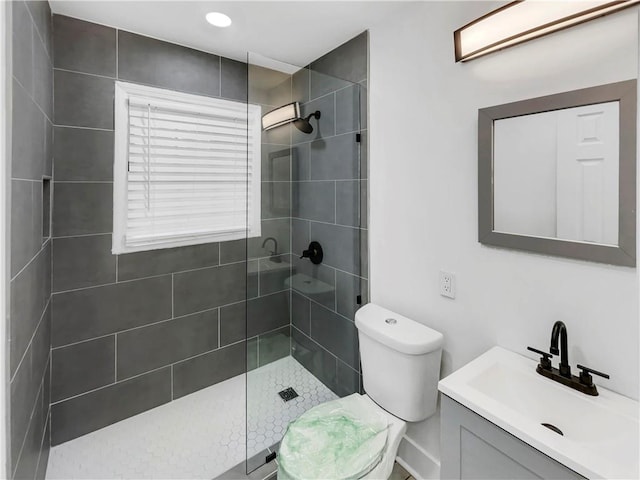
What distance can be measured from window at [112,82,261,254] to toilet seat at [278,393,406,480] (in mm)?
1013

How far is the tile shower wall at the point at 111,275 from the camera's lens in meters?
1.79

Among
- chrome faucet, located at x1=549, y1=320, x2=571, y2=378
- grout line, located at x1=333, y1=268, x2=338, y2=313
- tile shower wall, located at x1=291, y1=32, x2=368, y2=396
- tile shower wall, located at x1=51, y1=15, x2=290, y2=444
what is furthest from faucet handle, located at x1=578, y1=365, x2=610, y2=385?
tile shower wall, located at x1=51, y1=15, x2=290, y2=444

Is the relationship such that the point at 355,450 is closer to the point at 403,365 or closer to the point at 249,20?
the point at 403,365

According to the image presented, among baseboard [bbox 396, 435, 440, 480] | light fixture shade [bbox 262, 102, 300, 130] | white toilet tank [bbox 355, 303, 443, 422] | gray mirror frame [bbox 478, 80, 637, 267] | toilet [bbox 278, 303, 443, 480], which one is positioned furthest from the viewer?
light fixture shade [bbox 262, 102, 300, 130]

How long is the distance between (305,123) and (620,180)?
4.69ft

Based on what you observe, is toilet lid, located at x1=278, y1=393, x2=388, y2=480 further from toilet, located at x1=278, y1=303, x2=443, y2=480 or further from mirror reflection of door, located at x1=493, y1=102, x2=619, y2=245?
mirror reflection of door, located at x1=493, y1=102, x2=619, y2=245

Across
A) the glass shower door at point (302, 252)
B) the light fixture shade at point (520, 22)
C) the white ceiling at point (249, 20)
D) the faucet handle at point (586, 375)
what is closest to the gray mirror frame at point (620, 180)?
the light fixture shade at point (520, 22)

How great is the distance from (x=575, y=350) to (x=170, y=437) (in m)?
2.14

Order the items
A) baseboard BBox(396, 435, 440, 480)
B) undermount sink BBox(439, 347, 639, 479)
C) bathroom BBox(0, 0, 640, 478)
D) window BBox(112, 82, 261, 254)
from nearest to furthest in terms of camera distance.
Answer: undermount sink BBox(439, 347, 639, 479) < bathroom BBox(0, 0, 640, 478) < baseboard BBox(396, 435, 440, 480) < window BBox(112, 82, 261, 254)

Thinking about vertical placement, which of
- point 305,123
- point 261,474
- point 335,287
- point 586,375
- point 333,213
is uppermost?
point 305,123

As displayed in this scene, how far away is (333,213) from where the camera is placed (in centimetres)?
196

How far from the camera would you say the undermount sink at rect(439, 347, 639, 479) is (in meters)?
0.80

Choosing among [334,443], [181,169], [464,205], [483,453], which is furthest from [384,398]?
[181,169]

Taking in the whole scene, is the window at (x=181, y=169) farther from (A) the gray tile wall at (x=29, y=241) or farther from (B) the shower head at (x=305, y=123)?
(A) the gray tile wall at (x=29, y=241)
